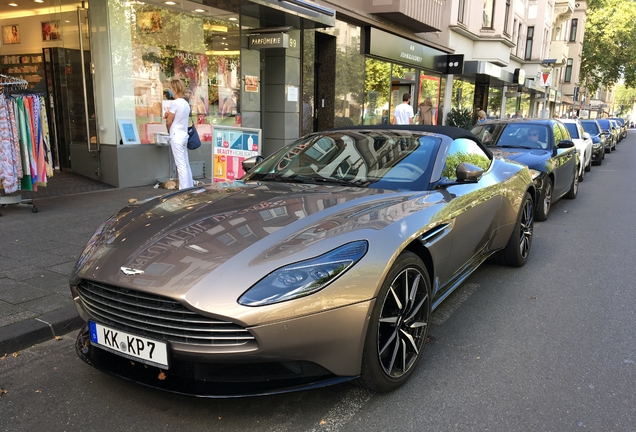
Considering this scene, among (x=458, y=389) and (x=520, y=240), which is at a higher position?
(x=520, y=240)

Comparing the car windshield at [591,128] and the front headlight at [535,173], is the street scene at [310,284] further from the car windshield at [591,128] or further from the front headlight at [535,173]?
the car windshield at [591,128]

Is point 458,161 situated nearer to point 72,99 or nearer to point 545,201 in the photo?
point 545,201

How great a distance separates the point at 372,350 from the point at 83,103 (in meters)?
8.46

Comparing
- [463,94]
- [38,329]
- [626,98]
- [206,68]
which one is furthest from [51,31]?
[626,98]

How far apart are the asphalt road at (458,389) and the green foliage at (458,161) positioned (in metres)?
1.15

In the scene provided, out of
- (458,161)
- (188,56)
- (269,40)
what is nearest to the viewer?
(458,161)

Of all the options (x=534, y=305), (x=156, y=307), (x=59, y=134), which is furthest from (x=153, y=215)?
(x=59, y=134)

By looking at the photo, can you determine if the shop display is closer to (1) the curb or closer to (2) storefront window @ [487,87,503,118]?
(1) the curb

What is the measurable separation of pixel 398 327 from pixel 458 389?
52 cm

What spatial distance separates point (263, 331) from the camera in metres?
2.26

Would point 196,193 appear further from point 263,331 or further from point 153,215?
point 263,331

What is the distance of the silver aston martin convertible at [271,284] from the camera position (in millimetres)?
2305

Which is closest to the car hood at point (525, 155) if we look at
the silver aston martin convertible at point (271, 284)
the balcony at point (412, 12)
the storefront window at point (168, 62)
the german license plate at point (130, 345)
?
the silver aston martin convertible at point (271, 284)

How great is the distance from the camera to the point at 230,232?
271 cm
